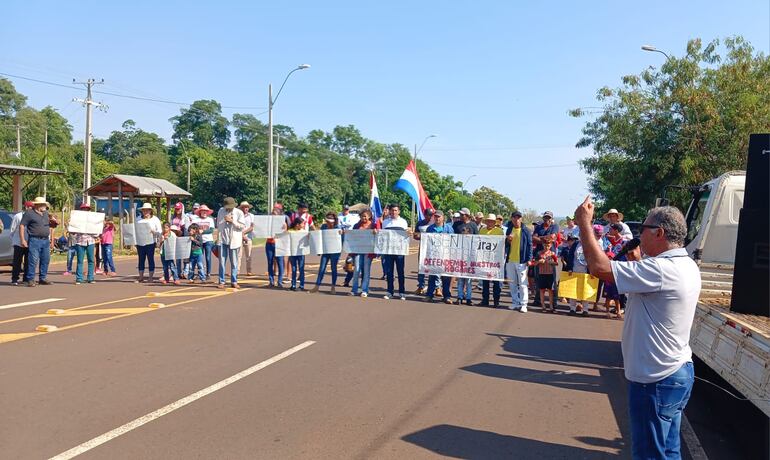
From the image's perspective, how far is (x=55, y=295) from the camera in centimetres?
1241

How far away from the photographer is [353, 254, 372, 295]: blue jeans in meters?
13.4

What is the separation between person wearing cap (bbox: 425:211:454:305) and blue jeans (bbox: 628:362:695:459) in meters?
9.36

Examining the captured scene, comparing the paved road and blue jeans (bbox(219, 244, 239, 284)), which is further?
blue jeans (bbox(219, 244, 239, 284))

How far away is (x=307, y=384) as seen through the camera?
252 inches

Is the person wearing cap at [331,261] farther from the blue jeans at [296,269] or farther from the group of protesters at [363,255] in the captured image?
the blue jeans at [296,269]

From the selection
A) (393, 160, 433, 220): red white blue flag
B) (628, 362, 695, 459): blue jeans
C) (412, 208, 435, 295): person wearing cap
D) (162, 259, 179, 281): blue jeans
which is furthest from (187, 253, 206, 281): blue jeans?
(628, 362, 695, 459): blue jeans

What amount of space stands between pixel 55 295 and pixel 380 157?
85.1 meters

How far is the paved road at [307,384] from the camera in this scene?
4887 mm

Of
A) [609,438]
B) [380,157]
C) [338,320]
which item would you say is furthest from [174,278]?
[380,157]

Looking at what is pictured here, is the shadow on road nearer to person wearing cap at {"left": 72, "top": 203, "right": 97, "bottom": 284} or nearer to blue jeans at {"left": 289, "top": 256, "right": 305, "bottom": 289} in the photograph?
blue jeans at {"left": 289, "top": 256, "right": 305, "bottom": 289}

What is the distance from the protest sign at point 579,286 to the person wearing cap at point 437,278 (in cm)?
234

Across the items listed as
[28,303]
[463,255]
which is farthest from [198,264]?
[463,255]

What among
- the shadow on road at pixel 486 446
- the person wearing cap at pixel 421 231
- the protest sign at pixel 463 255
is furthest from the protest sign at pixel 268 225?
the shadow on road at pixel 486 446

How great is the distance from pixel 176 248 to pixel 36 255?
2.97 m
